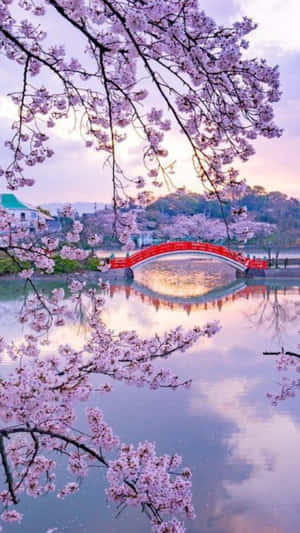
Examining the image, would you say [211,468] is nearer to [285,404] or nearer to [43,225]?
[285,404]

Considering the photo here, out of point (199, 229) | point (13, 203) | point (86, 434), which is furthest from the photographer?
point (199, 229)

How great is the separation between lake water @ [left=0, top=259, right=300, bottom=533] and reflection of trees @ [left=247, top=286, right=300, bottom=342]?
0.25ft

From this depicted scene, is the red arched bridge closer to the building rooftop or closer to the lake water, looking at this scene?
the lake water

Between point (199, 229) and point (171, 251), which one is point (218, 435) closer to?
point (171, 251)

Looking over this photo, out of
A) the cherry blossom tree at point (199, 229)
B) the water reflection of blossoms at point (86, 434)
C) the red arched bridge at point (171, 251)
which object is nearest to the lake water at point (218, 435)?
the water reflection of blossoms at point (86, 434)

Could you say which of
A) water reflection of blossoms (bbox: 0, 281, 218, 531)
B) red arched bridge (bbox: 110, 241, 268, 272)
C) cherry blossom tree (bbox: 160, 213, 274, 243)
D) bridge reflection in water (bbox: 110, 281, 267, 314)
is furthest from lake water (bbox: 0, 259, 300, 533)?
cherry blossom tree (bbox: 160, 213, 274, 243)

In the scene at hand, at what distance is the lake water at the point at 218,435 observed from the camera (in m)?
3.10

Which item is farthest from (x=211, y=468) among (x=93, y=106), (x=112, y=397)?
(x=93, y=106)

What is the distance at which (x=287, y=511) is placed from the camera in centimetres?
319

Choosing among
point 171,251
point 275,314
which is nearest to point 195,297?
point 171,251

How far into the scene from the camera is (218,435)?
4.33 m

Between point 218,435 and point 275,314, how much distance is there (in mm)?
6797

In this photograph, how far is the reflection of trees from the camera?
30.8 feet

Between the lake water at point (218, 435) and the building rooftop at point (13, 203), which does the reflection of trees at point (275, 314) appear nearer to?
the lake water at point (218, 435)
